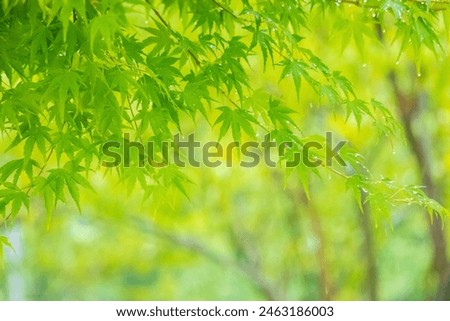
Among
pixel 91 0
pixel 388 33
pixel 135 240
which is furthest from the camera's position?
pixel 135 240

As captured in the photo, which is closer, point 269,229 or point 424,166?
point 424,166

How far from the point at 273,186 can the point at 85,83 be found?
447 centimetres

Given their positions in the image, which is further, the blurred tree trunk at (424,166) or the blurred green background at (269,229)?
the blurred green background at (269,229)

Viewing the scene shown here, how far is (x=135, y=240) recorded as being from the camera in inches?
263

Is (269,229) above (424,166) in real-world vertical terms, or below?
below

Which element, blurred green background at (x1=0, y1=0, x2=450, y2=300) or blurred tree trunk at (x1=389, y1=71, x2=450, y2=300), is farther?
blurred green background at (x1=0, y1=0, x2=450, y2=300)

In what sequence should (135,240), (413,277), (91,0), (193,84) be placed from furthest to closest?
(413,277), (135,240), (193,84), (91,0)

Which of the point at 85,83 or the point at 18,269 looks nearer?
the point at 85,83

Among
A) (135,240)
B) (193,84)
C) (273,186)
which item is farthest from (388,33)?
(135,240)

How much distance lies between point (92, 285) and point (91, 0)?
689 cm

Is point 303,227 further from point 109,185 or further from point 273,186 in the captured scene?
point 109,185

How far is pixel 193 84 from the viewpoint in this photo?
1537 mm

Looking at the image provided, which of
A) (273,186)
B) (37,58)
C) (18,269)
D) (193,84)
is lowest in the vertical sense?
(18,269)
